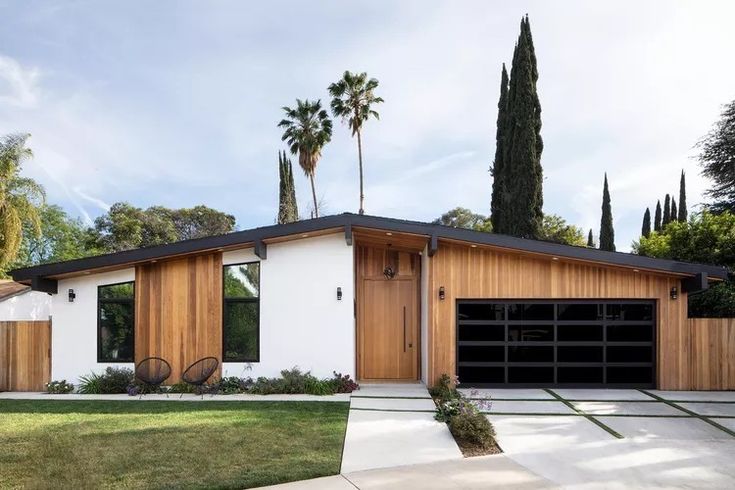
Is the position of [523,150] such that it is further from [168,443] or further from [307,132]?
[168,443]

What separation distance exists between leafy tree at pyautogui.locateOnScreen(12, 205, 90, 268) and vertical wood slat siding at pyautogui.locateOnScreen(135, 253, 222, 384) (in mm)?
27237

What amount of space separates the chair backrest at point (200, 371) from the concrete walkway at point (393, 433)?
8.60 ft

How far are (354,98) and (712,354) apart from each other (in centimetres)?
2079

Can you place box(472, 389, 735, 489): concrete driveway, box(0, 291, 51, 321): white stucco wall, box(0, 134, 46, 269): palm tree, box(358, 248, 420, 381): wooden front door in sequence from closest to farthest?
box(472, 389, 735, 489): concrete driveway
box(358, 248, 420, 381): wooden front door
box(0, 291, 51, 321): white stucco wall
box(0, 134, 46, 269): palm tree

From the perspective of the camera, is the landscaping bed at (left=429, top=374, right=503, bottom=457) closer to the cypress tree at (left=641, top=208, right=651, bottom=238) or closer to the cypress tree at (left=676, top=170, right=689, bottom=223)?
the cypress tree at (left=676, top=170, right=689, bottom=223)

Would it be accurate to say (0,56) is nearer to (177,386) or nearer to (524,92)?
(177,386)

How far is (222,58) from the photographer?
1608 cm

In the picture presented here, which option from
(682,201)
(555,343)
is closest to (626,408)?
(555,343)

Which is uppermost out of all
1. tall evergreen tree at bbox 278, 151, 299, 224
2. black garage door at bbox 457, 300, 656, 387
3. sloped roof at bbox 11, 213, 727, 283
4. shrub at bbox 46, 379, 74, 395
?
tall evergreen tree at bbox 278, 151, 299, 224

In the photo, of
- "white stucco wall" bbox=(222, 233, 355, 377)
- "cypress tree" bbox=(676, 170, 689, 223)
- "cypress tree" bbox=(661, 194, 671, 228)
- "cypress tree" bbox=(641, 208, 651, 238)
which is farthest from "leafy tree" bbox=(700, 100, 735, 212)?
"white stucco wall" bbox=(222, 233, 355, 377)

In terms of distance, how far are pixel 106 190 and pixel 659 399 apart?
3755 centimetres

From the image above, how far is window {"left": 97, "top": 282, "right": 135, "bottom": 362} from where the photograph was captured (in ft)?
30.2

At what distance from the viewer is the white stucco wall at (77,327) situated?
914cm

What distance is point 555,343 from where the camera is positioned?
A: 9.20m
